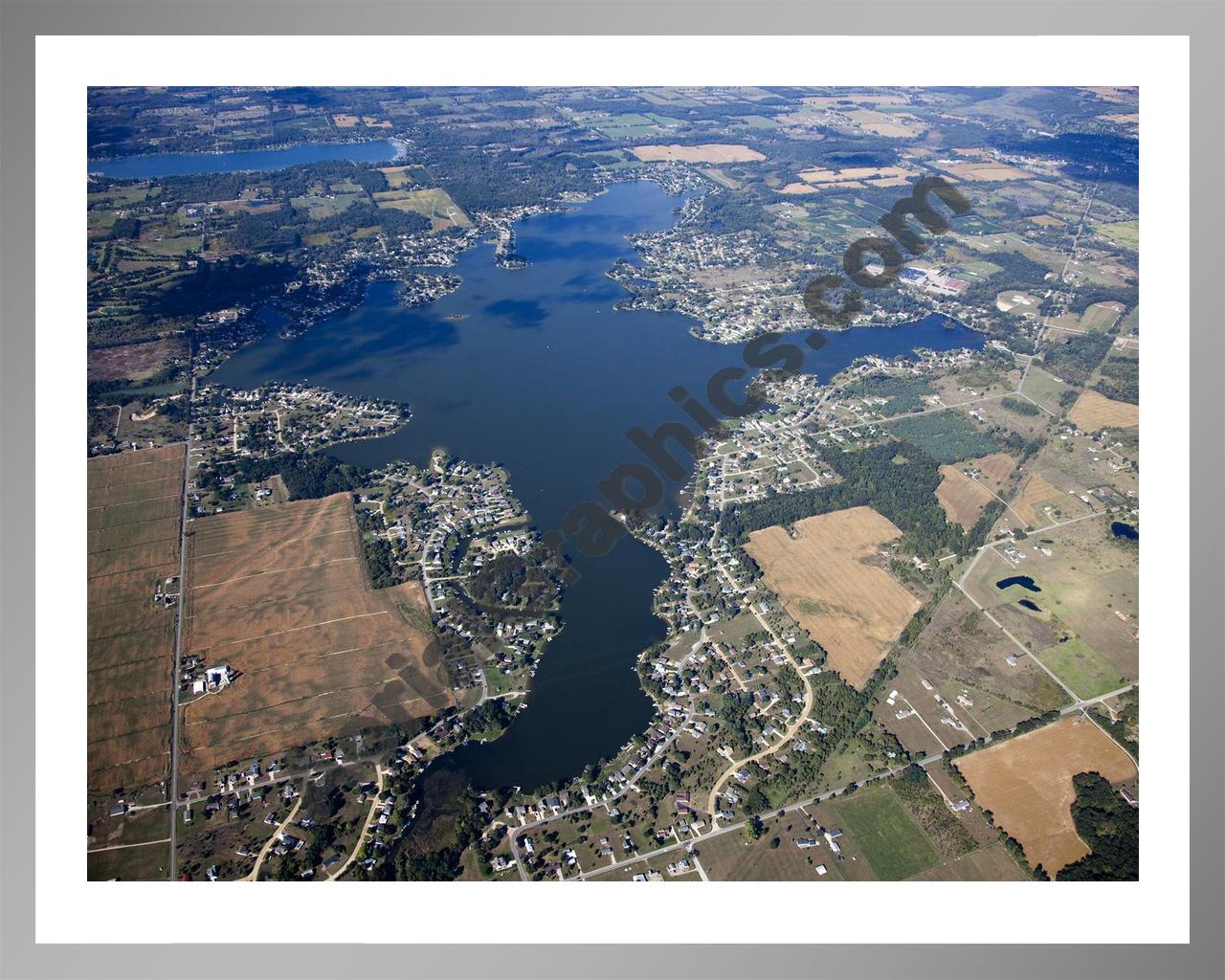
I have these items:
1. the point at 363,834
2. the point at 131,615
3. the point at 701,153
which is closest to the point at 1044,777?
the point at 363,834

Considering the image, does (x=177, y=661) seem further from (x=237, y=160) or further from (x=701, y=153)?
(x=701, y=153)

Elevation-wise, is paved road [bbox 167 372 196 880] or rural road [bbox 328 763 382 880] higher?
paved road [bbox 167 372 196 880]

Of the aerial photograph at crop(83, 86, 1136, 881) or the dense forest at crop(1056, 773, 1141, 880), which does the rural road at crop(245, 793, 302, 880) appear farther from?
the dense forest at crop(1056, 773, 1141, 880)

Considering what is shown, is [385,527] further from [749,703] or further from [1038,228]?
[1038,228]

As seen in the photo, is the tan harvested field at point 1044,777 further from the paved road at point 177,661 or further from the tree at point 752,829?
the paved road at point 177,661

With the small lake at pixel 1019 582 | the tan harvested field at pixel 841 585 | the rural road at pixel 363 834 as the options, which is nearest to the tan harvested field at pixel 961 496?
the tan harvested field at pixel 841 585

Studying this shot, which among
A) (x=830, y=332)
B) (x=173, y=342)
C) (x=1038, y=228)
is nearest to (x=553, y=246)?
(x=830, y=332)

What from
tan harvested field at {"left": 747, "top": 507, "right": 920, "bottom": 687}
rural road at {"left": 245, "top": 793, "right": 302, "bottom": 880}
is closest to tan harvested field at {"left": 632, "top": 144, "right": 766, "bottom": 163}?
tan harvested field at {"left": 747, "top": 507, "right": 920, "bottom": 687}
